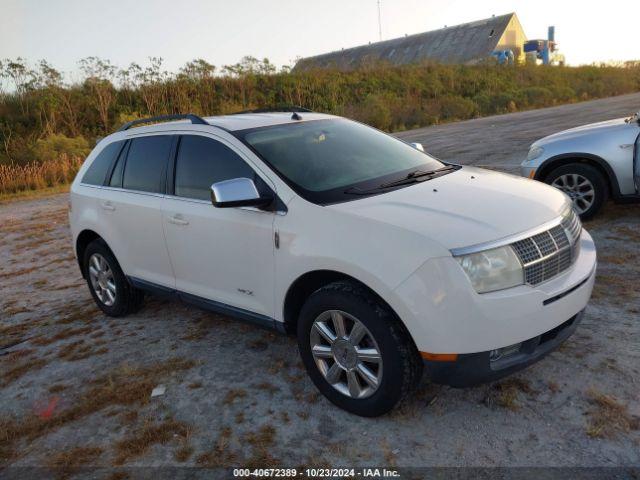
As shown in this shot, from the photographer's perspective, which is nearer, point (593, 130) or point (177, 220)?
point (177, 220)

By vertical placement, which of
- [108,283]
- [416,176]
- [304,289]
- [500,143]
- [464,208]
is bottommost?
[500,143]

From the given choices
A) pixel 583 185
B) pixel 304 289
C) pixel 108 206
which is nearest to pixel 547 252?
pixel 304 289

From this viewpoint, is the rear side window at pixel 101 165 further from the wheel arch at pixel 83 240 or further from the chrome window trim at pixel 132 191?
the wheel arch at pixel 83 240

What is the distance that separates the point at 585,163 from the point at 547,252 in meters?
3.99

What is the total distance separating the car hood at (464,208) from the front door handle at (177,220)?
1373 mm

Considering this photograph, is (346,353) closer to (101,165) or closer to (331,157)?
(331,157)

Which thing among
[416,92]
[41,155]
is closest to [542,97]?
[416,92]

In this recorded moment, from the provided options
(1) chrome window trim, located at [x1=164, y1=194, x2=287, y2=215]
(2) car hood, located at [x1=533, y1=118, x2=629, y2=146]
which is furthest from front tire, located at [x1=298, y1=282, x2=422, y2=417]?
(2) car hood, located at [x1=533, y1=118, x2=629, y2=146]

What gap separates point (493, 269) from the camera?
2.74 m

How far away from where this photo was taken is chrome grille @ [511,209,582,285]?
9.32ft

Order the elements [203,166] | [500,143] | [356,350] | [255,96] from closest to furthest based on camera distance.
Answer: [356,350] < [203,166] < [500,143] < [255,96]

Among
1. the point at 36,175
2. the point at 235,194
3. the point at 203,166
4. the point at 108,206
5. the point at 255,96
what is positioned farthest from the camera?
the point at 255,96

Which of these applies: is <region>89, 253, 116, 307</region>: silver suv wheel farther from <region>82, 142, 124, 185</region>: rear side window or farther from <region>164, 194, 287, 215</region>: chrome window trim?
<region>164, 194, 287, 215</region>: chrome window trim

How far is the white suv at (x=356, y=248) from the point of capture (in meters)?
2.75
